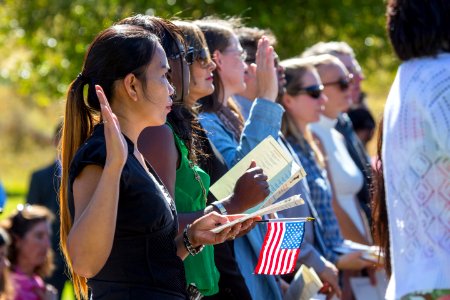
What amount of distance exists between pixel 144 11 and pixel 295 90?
18.0 feet

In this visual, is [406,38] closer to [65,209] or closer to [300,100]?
[65,209]

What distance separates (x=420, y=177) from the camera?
3197mm

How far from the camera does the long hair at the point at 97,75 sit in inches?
148

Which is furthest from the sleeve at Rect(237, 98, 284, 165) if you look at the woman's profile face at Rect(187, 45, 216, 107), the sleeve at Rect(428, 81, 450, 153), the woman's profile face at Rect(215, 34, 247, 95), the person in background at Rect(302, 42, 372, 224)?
the person in background at Rect(302, 42, 372, 224)

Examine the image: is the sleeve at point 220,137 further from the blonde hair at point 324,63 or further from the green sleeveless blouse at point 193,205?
the blonde hair at point 324,63

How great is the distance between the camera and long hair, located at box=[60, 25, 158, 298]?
12.3ft

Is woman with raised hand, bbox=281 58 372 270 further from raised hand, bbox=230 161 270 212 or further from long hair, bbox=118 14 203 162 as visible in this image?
raised hand, bbox=230 161 270 212

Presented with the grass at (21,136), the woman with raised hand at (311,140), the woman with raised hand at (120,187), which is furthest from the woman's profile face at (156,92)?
the grass at (21,136)

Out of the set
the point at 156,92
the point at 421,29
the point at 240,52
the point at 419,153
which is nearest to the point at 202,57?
the point at 240,52

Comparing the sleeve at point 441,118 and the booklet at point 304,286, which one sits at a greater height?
the sleeve at point 441,118

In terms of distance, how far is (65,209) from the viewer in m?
3.85

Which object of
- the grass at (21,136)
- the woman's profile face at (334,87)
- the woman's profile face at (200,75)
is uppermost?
the woman's profile face at (200,75)

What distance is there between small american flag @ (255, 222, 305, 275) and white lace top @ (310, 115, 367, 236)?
2678mm

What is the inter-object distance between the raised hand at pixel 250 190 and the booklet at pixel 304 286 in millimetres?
1124
